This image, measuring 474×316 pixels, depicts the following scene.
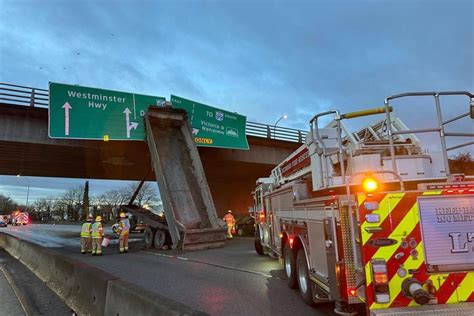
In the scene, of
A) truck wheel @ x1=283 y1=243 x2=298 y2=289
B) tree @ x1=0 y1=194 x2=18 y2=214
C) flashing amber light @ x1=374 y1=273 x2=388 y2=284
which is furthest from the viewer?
tree @ x1=0 y1=194 x2=18 y2=214

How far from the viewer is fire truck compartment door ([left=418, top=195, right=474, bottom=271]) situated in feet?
13.5

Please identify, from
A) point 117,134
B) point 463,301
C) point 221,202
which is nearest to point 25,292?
point 463,301

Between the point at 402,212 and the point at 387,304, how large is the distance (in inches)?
38.5

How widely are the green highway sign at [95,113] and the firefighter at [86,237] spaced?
406 cm

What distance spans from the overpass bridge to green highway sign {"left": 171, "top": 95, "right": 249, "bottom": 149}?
1.88 metres

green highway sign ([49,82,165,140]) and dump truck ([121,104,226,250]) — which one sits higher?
green highway sign ([49,82,165,140])

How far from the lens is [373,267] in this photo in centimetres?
399

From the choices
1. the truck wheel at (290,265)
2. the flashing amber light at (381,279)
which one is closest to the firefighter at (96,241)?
the truck wheel at (290,265)

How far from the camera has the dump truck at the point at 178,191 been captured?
15078 mm

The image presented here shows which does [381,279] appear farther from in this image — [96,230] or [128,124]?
[128,124]

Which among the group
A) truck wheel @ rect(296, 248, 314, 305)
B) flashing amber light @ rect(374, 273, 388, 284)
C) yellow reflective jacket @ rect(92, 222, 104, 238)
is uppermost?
yellow reflective jacket @ rect(92, 222, 104, 238)

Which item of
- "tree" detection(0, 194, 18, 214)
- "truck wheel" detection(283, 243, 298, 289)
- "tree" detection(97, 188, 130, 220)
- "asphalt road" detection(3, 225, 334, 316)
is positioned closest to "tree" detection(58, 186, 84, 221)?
"tree" detection(97, 188, 130, 220)

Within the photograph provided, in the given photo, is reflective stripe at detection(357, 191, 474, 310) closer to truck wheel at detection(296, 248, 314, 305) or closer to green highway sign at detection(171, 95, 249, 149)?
truck wheel at detection(296, 248, 314, 305)

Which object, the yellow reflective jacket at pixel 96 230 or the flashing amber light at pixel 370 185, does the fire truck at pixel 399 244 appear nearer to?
the flashing amber light at pixel 370 185
